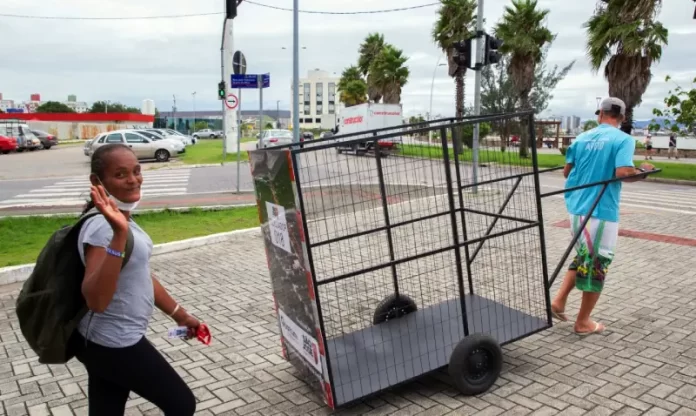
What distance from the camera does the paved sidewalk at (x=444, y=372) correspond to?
11.2ft

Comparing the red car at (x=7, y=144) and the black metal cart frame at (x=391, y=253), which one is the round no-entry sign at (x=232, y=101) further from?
the red car at (x=7, y=144)

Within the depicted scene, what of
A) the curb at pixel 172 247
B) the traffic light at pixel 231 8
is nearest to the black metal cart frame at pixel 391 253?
the curb at pixel 172 247

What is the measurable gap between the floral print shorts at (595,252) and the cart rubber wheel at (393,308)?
1.42m

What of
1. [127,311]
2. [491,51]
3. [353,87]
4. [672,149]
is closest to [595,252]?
[127,311]

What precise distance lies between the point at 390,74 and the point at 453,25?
44.4 ft

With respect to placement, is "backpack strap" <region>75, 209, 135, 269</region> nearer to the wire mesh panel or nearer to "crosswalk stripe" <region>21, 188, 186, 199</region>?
the wire mesh panel

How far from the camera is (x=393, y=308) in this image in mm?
4324

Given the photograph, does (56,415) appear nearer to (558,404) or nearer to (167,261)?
(558,404)

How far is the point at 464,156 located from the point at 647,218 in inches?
322

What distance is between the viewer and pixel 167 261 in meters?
7.19

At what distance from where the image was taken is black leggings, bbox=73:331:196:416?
2232 millimetres

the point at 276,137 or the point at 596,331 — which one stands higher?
the point at 276,137

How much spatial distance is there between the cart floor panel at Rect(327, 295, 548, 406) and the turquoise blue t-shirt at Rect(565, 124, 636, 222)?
3.40 ft

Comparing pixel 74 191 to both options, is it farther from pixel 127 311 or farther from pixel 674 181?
pixel 674 181
